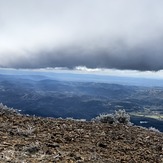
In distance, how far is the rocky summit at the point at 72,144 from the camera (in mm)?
10930

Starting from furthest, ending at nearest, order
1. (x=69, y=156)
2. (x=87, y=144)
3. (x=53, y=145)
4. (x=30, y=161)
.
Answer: (x=87, y=144)
(x=53, y=145)
(x=69, y=156)
(x=30, y=161)

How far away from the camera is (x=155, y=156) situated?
13.0 metres

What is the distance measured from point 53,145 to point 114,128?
641cm

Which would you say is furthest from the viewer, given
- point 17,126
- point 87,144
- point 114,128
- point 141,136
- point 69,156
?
point 114,128

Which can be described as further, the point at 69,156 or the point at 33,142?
the point at 33,142

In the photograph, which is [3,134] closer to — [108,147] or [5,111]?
[108,147]

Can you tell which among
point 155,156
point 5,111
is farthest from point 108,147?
point 5,111

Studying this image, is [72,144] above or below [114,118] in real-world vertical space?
above

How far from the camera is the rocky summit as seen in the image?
10930mm

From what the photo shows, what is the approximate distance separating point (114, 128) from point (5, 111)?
6.65 m

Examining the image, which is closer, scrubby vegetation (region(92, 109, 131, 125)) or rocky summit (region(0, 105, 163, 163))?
rocky summit (region(0, 105, 163, 163))

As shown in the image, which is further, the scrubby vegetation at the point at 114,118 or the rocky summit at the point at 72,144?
the scrubby vegetation at the point at 114,118

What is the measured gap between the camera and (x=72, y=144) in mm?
13094

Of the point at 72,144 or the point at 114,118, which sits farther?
the point at 114,118
